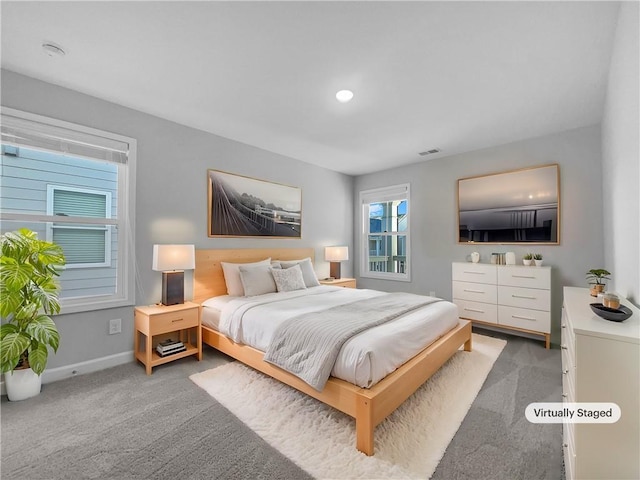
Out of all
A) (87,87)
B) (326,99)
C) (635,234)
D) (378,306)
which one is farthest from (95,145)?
(635,234)

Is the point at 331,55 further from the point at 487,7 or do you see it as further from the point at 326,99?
the point at 487,7

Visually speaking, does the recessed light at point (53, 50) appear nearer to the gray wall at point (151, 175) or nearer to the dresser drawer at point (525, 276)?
the gray wall at point (151, 175)

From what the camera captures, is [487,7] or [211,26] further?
[211,26]

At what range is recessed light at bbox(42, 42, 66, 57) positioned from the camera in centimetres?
200

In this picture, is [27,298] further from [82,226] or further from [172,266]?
[172,266]

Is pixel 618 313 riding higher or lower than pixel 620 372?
higher

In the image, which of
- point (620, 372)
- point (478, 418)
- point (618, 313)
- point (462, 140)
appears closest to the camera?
point (620, 372)

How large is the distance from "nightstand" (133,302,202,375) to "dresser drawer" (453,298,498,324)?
3336mm

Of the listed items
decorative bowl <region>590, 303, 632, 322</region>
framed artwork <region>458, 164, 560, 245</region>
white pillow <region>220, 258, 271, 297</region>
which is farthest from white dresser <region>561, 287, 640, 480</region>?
white pillow <region>220, 258, 271, 297</region>

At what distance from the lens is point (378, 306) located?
272 centimetres

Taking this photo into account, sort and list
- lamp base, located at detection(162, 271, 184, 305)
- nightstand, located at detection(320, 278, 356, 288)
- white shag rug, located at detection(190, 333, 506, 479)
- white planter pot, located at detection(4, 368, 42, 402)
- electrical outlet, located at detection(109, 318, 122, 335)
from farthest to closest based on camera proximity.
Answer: nightstand, located at detection(320, 278, 356, 288) → lamp base, located at detection(162, 271, 184, 305) → electrical outlet, located at detection(109, 318, 122, 335) → white planter pot, located at detection(4, 368, 42, 402) → white shag rug, located at detection(190, 333, 506, 479)

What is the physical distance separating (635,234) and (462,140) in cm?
252

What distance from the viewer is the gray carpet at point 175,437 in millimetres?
1539

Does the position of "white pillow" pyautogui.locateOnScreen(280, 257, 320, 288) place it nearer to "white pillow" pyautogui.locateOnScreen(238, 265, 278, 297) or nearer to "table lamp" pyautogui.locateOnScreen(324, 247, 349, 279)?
"white pillow" pyautogui.locateOnScreen(238, 265, 278, 297)
